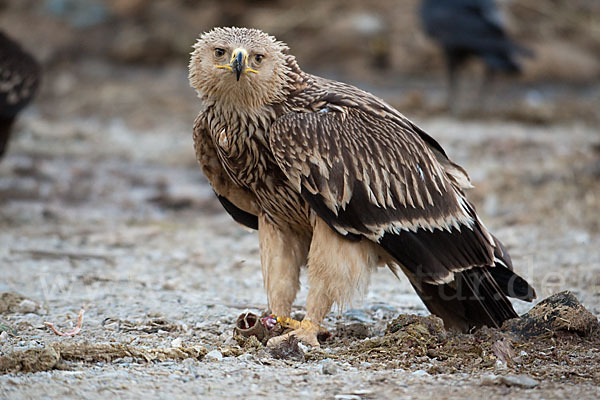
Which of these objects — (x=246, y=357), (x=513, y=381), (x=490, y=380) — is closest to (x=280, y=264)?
(x=246, y=357)

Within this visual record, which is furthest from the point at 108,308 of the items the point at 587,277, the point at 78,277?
the point at 587,277

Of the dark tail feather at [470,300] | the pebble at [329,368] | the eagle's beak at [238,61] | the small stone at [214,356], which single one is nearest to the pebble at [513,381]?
the pebble at [329,368]

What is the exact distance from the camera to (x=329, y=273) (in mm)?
4301

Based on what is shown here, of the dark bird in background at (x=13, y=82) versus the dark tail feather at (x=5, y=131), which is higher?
the dark bird in background at (x=13, y=82)

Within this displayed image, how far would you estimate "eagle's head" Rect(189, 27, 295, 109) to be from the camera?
4.16 meters

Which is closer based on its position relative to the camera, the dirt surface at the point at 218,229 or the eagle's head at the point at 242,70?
the dirt surface at the point at 218,229

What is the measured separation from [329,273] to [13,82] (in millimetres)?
6045

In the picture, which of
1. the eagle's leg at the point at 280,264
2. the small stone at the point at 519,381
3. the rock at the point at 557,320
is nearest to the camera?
the small stone at the point at 519,381

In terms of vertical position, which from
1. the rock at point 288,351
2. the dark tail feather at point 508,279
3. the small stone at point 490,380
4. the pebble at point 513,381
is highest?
the dark tail feather at point 508,279

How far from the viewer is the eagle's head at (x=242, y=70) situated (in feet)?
13.7

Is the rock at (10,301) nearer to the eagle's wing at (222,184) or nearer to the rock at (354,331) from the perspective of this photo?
the eagle's wing at (222,184)

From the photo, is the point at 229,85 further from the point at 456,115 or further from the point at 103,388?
the point at 456,115

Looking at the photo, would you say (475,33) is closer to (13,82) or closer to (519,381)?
(13,82)

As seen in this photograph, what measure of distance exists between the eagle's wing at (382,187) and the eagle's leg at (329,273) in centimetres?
10
